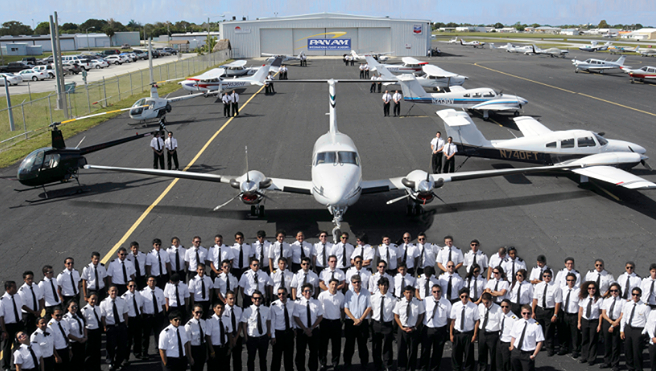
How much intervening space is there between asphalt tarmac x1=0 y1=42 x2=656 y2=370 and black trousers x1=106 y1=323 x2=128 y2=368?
5877 millimetres

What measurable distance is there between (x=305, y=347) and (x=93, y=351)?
4.26 metres

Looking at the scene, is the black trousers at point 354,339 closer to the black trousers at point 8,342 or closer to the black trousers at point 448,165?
the black trousers at point 8,342

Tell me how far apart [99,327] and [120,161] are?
1828 cm

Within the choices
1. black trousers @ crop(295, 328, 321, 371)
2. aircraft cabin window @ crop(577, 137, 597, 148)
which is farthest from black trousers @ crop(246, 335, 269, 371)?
aircraft cabin window @ crop(577, 137, 597, 148)

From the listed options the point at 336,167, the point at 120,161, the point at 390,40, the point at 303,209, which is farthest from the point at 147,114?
the point at 390,40

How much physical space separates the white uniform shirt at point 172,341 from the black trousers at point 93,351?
1.88 m

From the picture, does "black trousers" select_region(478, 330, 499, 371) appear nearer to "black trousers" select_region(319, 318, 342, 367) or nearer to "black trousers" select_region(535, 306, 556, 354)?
"black trousers" select_region(535, 306, 556, 354)

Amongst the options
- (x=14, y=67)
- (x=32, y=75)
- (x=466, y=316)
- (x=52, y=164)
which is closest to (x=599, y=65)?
(x=52, y=164)

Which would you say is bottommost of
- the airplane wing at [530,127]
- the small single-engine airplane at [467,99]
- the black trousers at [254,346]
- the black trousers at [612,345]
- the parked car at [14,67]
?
the black trousers at [612,345]

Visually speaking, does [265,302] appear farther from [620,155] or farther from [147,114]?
[147,114]

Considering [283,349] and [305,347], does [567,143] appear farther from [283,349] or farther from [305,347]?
[283,349]

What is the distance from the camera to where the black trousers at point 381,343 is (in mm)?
9992

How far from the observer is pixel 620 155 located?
2095cm

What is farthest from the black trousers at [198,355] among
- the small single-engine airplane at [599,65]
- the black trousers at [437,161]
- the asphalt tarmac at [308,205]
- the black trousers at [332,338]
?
the small single-engine airplane at [599,65]
